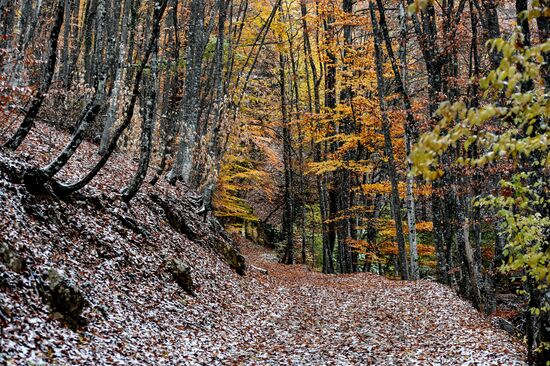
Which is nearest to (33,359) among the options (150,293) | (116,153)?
(150,293)

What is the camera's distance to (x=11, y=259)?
20.5 feet

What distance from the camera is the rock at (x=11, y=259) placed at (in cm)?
616

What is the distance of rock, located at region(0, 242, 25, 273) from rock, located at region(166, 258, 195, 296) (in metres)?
4.22

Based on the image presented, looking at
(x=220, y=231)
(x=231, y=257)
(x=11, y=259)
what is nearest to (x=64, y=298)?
(x=11, y=259)

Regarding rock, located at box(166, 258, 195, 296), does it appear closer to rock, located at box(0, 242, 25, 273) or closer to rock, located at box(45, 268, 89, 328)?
rock, located at box(45, 268, 89, 328)

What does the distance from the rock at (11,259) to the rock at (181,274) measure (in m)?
4.22

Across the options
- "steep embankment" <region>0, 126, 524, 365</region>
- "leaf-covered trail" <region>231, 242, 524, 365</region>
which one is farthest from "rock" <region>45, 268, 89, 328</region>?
"leaf-covered trail" <region>231, 242, 524, 365</region>

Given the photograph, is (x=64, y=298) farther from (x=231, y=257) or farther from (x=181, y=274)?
(x=231, y=257)

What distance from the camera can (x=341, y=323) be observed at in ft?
37.7

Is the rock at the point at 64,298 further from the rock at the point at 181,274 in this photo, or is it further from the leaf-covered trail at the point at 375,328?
the rock at the point at 181,274

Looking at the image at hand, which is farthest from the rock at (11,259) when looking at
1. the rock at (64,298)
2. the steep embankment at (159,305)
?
the rock at (64,298)

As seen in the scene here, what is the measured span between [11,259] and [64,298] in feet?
3.02

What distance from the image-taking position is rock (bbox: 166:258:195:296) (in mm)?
10398

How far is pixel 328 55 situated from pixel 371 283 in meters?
11.2
